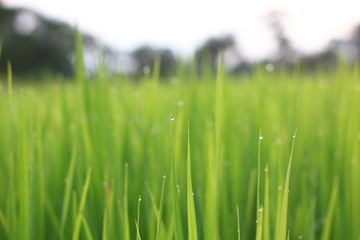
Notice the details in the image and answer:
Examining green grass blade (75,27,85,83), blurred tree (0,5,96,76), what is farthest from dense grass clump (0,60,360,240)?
blurred tree (0,5,96,76)

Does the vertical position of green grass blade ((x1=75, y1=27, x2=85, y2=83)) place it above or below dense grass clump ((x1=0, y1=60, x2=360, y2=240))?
above

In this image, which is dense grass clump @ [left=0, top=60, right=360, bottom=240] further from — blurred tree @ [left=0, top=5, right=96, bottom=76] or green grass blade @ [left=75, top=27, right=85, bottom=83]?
blurred tree @ [left=0, top=5, right=96, bottom=76]

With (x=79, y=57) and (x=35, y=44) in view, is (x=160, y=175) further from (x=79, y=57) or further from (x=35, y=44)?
(x=35, y=44)

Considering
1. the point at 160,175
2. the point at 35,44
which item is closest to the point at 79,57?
the point at 160,175

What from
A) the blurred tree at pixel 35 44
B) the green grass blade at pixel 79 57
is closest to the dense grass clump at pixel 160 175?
the green grass blade at pixel 79 57

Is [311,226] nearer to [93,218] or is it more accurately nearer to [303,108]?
[93,218]
